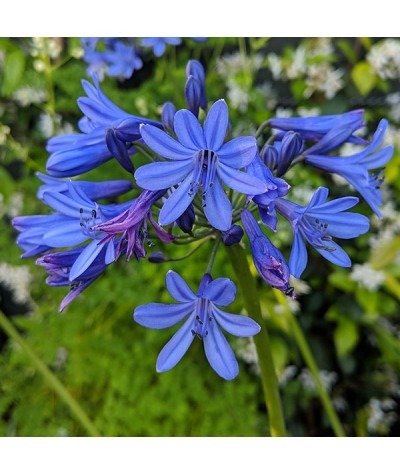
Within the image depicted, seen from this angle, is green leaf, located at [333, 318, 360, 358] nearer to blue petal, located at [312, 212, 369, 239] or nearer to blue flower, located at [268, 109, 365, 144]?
blue flower, located at [268, 109, 365, 144]

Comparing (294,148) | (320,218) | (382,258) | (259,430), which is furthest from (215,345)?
(259,430)

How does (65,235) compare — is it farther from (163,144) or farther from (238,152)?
(238,152)

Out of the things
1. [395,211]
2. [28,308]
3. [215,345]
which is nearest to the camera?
[215,345]

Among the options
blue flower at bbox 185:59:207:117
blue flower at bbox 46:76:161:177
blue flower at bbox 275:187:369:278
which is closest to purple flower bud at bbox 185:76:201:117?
blue flower at bbox 185:59:207:117

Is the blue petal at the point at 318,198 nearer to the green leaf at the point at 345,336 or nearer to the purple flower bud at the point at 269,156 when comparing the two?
the purple flower bud at the point at 269,156

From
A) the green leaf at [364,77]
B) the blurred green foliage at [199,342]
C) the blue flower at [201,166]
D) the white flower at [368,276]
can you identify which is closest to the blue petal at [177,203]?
the blue flower at [201,166]

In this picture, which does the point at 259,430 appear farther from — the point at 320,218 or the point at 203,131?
the point at 203,131
